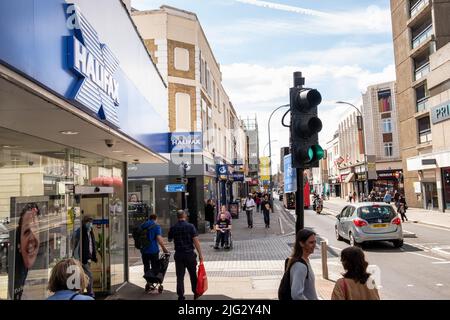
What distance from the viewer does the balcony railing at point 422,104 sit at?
33406 millimetres

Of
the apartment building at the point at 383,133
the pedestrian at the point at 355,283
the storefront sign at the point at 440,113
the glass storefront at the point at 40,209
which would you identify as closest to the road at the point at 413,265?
the pedestrian at the point at 355,283

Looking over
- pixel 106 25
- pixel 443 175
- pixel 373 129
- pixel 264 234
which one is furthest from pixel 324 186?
pixel 106 25

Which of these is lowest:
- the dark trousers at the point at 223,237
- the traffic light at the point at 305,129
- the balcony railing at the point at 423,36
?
the dark trousers at the point at 223,237

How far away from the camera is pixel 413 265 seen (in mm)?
11141

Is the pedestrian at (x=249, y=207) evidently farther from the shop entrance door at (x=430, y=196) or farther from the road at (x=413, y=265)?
the shop entrance door at (x=430, y=196)

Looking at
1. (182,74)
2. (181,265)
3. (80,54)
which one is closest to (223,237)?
(181,265)

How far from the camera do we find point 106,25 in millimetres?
7180

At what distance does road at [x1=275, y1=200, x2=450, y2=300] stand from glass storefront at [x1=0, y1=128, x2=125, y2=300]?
603 centimetres

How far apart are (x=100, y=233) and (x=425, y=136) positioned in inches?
1220

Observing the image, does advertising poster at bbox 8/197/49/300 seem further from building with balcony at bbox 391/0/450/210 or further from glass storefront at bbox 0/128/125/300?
building with balcony at bbox 391/0/450/210

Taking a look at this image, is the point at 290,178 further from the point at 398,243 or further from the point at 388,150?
the point at 388,150
